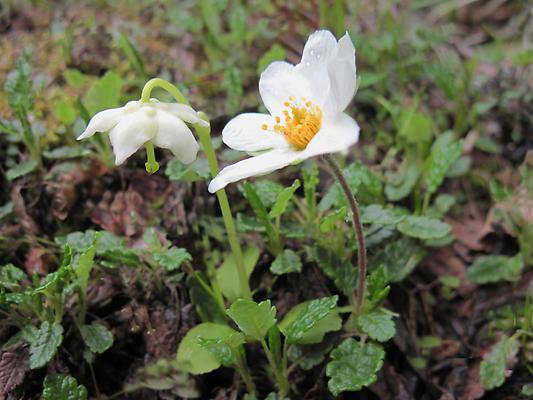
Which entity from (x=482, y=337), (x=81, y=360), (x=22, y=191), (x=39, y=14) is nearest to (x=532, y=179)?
(x=482, y=337)

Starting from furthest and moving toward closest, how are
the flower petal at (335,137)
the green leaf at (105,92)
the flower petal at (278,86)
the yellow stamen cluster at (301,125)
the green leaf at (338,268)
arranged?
the green leaf at (105,92)
the green leaf at (338,268)
the flower petal at (278,86)
the yellow stamen cluster at (301,125)
the flower petal at (335,137)

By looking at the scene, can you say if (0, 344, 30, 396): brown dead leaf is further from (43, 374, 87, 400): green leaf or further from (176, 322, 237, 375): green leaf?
(176, 322, 237, 375): green leaf

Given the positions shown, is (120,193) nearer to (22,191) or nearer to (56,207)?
(56,207)

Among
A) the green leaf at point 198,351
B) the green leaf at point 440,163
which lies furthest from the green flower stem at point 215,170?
the green leaf at point 440,163

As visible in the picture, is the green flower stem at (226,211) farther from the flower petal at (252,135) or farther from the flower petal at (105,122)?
the flower petal at (105,122)

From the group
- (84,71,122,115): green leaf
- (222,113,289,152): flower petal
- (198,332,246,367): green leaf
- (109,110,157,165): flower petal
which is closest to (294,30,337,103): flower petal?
(222,113,289,152): flower petal

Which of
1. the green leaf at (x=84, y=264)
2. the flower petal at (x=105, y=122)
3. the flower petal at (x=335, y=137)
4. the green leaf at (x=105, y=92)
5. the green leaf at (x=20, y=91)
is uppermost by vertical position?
the green leaf at (x=20, y=91)

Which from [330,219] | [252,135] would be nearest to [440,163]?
[330,219]
